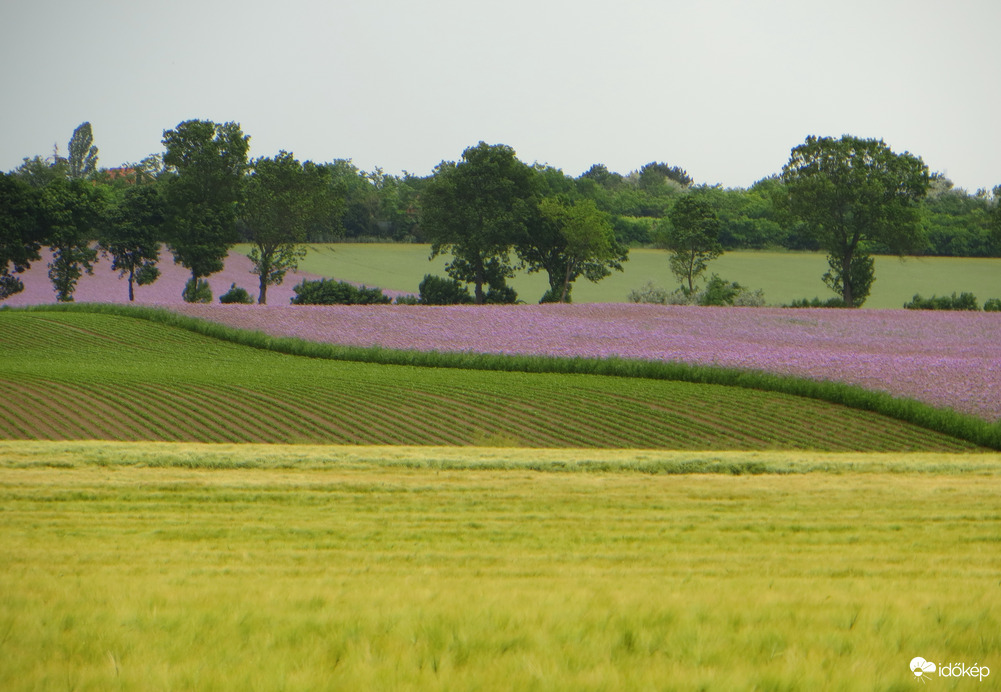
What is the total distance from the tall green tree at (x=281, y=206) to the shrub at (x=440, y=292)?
375 inches

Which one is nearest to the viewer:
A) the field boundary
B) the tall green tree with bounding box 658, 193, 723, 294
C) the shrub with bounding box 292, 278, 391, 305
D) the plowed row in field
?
the field boundary

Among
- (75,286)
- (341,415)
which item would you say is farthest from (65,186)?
(341,415)

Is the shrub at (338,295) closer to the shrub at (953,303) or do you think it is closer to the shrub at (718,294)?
the shrub at (718,294)

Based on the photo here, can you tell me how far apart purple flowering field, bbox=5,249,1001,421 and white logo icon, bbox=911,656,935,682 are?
855 inches

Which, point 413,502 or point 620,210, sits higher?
point 620,210

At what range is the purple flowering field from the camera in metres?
29.3

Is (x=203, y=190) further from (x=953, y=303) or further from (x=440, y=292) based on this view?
(x=953, y=303)

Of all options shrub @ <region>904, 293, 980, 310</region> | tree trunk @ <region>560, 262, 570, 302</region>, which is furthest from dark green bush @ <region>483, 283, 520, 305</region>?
shrub @ <region>904, 293, 980, 310</region>

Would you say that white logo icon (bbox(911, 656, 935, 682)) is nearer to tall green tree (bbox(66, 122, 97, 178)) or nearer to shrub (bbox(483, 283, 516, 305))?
shrub (bbox(483, 283, 516, 305))

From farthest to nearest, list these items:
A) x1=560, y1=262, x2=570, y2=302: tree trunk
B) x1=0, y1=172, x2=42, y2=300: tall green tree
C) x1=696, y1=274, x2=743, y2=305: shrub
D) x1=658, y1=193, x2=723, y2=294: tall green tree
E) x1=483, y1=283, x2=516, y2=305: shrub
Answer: x1=658, y1=193, x2=723, y2=294: tall green tree, x1=560, y1=262, x2=570, y2=302: tree trunk, x1=483, y1=283, x2=516, y2=305: shrub, x1=0, y1=172, x2=42, y2=300: tall green tree, x1=696, y1=274, x2=743, y2=305: shrub

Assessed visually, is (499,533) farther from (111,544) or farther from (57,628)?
(57,628)

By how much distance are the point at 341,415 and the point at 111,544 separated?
1528 cm

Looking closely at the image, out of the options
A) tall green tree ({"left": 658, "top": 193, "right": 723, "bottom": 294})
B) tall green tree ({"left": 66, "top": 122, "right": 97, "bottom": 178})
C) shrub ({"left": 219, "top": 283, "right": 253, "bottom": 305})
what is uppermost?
tall green tree ({"left": 66, "top": 122, "right": 97, "bottom": 178})

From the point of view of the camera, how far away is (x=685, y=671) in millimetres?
4816
